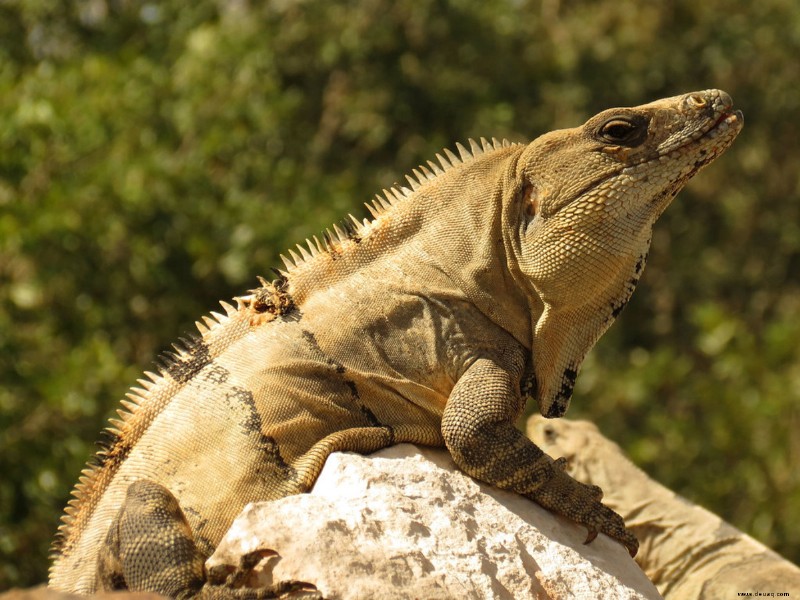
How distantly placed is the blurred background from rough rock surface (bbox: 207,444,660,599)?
403cm

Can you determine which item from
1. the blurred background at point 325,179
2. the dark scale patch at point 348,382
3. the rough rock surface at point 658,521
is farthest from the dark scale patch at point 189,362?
the blurred background at point 325,179

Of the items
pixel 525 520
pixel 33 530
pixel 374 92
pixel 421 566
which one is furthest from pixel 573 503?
pixel 374 92

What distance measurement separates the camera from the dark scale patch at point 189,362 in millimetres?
5008

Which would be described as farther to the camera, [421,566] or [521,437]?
[521,437]

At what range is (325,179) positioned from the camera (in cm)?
1131

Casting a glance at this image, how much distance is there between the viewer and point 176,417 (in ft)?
16.0

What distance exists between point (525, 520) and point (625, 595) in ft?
1.65

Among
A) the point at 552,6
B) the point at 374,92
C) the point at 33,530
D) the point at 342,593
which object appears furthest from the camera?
the point at 552,6

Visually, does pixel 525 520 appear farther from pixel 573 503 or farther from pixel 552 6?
pixel 552 6

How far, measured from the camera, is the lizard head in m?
5.02

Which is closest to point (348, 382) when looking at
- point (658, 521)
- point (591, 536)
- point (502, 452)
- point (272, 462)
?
point (272, 462)

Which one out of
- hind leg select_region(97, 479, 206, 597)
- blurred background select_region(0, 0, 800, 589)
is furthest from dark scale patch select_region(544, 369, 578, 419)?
blurred background select_region(0, 0, 800, 589)

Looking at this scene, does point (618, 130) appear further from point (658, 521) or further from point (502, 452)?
point (658, 521)

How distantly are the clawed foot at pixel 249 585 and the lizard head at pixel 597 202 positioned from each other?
1563 mm
